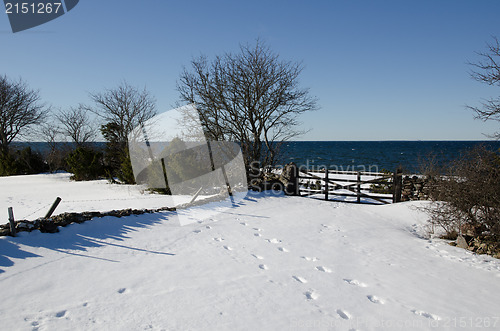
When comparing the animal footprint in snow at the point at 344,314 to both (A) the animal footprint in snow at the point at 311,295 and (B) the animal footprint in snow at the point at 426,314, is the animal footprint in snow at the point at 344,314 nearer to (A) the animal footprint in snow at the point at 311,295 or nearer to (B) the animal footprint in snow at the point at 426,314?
(A) the animal footprint in snow at the point at 311,295

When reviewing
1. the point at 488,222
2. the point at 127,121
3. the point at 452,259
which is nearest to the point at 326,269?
the point at 452,259

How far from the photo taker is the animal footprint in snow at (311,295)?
4.00 metres

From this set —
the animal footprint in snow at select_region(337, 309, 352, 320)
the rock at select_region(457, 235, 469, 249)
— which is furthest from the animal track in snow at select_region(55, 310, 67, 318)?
the rock at select_region(457, 235, 469, 249)

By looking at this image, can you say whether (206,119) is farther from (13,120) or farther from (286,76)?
(13,120)

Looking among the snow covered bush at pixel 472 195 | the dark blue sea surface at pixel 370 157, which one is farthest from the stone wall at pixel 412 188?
the snow covered bush at pixel 472 195

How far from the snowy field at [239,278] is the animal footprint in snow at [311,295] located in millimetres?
16

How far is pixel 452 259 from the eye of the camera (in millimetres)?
5684

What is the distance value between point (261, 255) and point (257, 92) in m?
9.91

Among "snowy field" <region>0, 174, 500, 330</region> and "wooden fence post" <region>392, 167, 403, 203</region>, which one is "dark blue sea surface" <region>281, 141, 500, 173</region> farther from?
"snowy field" <region>0, 174, 500, 330</region>

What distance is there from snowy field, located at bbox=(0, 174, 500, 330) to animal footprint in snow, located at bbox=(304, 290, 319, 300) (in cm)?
2

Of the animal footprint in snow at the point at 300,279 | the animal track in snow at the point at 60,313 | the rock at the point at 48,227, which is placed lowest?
the animal footprint in snow at the point at 300,279

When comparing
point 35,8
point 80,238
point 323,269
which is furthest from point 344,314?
point 35,8

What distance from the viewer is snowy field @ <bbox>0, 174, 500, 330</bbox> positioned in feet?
11.2

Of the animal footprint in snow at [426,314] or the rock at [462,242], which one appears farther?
the rock at [462,242]
